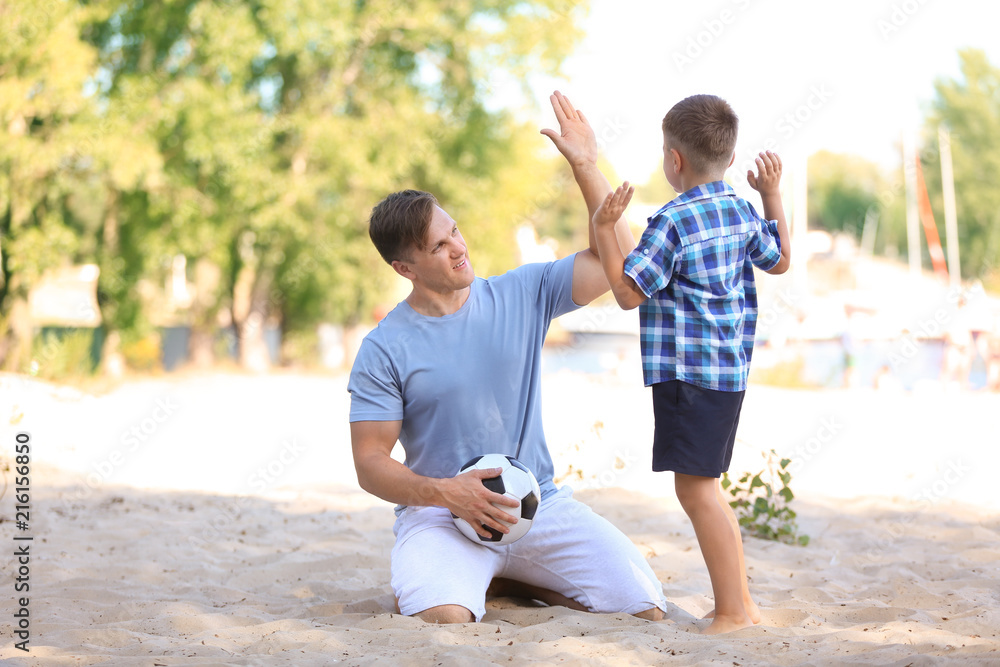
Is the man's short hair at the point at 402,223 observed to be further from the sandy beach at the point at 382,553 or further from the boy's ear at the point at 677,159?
the sandy beach at the point at 382,553

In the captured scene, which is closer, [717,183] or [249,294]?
[717,183]

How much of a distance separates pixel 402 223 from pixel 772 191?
1.34 m

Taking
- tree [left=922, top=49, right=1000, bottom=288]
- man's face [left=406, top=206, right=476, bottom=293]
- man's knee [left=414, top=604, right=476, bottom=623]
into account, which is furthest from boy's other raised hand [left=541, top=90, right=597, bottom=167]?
tree [left=922, top=49, right=1000, bottom=288]

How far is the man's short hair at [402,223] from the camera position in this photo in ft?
10.6

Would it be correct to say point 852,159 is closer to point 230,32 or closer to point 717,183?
point 230,32

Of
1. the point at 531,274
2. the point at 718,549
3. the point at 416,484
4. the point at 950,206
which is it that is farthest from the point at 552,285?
the point at 950,206

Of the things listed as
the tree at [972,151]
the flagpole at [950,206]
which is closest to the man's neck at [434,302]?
the flagpole at [950,206]

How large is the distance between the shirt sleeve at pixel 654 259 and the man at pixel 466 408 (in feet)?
0.76

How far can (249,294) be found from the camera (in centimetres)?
1656

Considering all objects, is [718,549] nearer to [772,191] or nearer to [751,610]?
[751,610]

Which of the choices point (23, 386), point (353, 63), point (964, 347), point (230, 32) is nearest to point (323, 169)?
point (353, 63)

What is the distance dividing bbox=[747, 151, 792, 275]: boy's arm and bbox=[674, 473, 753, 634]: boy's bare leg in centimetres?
84

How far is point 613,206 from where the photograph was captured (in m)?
2.89

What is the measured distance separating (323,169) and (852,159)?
58.8 m
